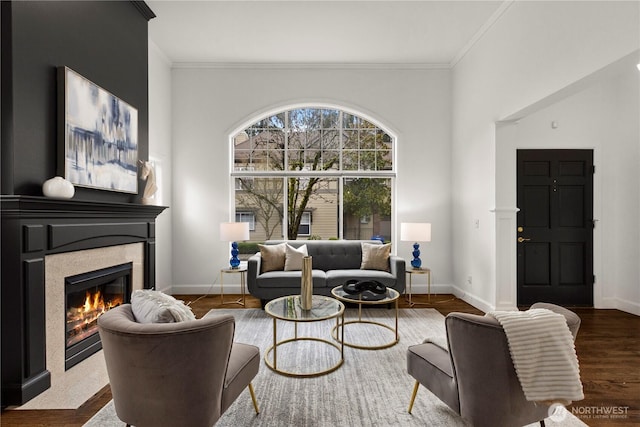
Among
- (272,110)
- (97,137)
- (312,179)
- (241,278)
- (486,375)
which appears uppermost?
(272,110)

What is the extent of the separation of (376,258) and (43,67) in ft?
12.7

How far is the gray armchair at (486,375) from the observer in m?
1.52

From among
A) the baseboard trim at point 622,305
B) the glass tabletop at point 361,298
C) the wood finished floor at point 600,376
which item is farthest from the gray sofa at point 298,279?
the baseboard trim at point 622,305

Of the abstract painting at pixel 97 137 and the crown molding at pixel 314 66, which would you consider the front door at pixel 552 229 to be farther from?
the abstract painting at pixel 97 137

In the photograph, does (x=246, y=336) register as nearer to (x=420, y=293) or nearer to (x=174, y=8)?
(x=420, y=293)

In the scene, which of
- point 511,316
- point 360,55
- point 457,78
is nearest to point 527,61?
point 457,78

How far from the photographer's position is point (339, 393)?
2334 millimetres

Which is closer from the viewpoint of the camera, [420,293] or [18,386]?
[18,386]

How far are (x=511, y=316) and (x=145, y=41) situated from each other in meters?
4.42

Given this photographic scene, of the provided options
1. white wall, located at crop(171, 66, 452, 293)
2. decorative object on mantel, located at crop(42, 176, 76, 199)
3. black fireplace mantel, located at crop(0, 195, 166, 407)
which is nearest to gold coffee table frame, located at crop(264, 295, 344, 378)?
black fireplace mantel, located at crop(0, 195, 166, 407)

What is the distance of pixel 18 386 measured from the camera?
7.10 feet

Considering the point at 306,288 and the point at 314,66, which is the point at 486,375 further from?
the point at 314,66

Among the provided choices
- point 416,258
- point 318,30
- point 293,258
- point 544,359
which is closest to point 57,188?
point 293,258

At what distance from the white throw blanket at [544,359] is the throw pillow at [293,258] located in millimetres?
3251
